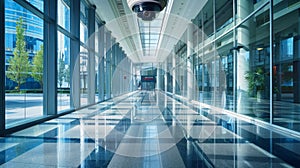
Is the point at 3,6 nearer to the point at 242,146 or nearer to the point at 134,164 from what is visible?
the point at 134,164

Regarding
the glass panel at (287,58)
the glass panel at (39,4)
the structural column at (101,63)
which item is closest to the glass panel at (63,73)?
the glass panel at (39,4)

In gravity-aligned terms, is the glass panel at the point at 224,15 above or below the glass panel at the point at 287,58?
above

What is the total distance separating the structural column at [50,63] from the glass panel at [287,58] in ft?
18.2

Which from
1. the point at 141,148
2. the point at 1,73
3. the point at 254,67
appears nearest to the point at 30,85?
the point at 1,73

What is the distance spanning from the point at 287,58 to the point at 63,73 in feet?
22.9

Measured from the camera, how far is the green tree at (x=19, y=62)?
475 centimetres

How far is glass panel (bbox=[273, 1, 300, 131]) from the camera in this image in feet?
18.7

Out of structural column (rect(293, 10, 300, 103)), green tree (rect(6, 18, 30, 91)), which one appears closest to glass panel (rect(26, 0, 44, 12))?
green tree (rect(6, 18, 30, 91))

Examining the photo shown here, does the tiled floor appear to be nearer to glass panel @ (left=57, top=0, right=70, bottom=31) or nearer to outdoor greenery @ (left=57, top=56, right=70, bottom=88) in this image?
outdoor greenery @ (left=57, top=56, right=70, bottom=88)

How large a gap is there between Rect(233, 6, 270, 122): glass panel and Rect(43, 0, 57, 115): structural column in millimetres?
5178

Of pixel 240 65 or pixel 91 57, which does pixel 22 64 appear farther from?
pixel 240 65

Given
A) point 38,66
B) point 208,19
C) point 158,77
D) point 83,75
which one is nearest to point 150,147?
point 38,66

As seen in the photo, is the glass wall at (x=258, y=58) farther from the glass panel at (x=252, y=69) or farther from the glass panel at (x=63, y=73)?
the glass panel at (x=63, y=73)

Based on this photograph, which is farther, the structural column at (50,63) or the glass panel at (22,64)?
the structural column at (50,63)
